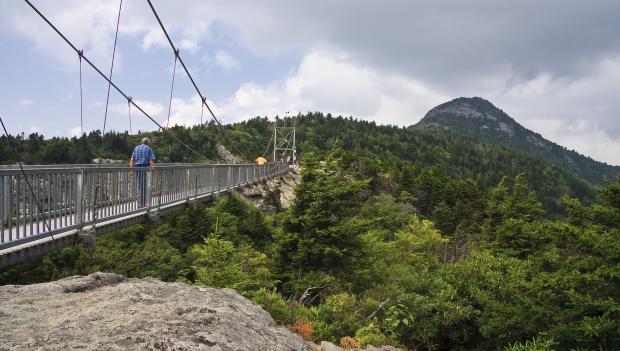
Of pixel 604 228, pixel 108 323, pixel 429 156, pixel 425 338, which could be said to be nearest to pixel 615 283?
pixel 604 228

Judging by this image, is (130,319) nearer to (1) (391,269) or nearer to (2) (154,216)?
(2) (154,216)

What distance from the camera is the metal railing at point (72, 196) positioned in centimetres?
492

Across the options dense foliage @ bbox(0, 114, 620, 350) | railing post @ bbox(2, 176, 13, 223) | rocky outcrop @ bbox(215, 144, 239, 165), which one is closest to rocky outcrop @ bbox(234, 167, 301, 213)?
dense foliage @ bbox(0, 114, 620, 350)

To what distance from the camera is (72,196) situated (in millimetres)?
6094

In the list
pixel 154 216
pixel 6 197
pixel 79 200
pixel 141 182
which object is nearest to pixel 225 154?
pixel 154 216

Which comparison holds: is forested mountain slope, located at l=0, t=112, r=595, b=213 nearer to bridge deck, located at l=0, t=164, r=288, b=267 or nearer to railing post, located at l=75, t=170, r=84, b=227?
bridge deck, located at l=0, t=164, r=288, b=267

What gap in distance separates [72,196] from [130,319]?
7.77 ft

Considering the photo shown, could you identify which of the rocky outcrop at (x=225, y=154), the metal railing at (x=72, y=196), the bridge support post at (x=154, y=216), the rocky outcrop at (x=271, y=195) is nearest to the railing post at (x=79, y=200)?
the metal railing at (x=72, y=196)

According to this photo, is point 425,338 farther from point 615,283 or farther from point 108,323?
point 108,323

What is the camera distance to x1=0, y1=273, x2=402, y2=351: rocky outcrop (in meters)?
4.24

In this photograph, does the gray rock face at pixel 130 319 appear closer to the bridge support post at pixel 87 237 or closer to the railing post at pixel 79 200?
the bridge support post at pixel 87 237

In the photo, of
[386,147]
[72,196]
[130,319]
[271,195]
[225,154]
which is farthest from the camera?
[386,147]

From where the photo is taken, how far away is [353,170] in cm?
5228

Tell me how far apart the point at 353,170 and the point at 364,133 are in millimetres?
95910
